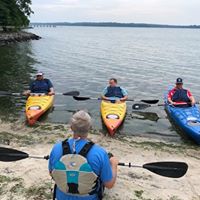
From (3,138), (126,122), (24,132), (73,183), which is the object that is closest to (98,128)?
(126,122)

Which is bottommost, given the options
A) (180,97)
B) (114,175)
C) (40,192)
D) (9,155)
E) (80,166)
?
(180,97)

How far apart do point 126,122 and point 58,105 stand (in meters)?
3.70

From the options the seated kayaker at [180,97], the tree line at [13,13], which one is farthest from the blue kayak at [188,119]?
the tree line at [13,13]

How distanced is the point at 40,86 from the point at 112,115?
3612 mm

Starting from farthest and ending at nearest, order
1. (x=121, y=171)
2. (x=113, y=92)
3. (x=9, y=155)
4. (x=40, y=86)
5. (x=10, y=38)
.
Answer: (x=10, y=38) → (x=40, y=86) → (x=113, y=92) → (x=121, y=171) → (x=9, y=155)

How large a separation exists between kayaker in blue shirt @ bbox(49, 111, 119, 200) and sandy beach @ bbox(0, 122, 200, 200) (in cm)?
Result: 224

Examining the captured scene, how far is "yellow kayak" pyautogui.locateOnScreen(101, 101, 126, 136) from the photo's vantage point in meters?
11.3

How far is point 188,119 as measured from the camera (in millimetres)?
11734

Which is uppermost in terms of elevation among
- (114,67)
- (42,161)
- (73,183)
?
(73,183)

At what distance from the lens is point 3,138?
392 inches

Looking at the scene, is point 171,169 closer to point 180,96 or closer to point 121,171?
point 121,171

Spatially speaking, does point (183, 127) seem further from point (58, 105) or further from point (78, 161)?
point (78, 161)

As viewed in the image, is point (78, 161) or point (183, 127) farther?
point (183, 127)

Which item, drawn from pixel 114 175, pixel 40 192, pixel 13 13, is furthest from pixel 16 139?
pixel 13 13
